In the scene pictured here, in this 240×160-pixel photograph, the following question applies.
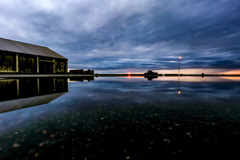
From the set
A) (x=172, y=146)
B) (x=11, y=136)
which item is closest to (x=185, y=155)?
(x=172, y=146)

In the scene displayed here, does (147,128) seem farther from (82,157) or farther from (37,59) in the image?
(37,59)

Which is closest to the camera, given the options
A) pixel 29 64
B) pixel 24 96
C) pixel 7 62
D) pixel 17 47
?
pixel 24 96

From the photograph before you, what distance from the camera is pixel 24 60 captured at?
35281 mm

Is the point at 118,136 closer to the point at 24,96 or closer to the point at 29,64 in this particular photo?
the point at 24,96

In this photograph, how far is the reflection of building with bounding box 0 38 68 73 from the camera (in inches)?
1245

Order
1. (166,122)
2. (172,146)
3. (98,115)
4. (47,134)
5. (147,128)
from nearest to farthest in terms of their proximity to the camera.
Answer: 1. (172,146)
2. (47,134)
3. (147,128)
4. (166,122)
5. (98,115)

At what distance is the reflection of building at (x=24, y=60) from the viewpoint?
104 feet

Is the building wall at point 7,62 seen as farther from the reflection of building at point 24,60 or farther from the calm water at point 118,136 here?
the calm water at point 118,136

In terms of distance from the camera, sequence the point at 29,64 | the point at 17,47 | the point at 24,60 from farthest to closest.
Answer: the point at 29,64
the point at 17,47
the point at 24,60

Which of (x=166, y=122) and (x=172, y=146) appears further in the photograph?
(x=166, y=122)

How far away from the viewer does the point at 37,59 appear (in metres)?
38.0

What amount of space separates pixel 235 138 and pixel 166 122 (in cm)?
199

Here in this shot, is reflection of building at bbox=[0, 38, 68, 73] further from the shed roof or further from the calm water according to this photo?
the calm water

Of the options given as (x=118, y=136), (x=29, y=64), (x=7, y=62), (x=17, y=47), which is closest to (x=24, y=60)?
(x=29, y=64)
